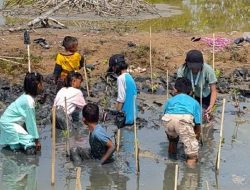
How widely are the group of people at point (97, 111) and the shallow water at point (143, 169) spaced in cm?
17

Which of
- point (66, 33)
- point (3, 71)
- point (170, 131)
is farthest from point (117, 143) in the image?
point (66, 33)

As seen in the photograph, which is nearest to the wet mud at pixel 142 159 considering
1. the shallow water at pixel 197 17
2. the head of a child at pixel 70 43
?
the head of a child at pixel 70 43

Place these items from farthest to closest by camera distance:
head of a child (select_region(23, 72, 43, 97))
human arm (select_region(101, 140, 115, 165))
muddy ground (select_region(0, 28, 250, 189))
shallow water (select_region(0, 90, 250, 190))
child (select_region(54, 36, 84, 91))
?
1. child (select_region(54, 36, 84, 91))
2. head of a child (select_region(23, 72, 43, 97))
3. human arm (select_region(101, 140, 115, 165))
4. muddy ground (select_region(0, 28, 250, 189))
5. shallow water (select_region(0, 90, 250, 190))

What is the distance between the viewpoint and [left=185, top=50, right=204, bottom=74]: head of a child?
823 centimetres

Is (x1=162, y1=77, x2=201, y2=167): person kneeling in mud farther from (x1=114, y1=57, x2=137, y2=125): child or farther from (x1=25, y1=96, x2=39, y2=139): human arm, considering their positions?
(x1=25, y1=96, x2=39, y2=139): human arm

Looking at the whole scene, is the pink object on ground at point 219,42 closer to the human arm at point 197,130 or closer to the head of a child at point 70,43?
the head of a child at point 70,43

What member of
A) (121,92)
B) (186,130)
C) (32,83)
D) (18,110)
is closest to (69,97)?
(121,92)

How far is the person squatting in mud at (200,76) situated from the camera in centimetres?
831

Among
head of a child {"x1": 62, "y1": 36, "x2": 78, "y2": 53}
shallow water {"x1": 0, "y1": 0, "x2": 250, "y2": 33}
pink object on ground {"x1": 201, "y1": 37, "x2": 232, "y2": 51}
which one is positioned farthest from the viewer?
shallow water {"x1": 0, "y1": 0, "x2": 250, "y2": 33}

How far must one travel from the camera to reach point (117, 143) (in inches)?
316

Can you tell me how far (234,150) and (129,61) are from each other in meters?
4.85

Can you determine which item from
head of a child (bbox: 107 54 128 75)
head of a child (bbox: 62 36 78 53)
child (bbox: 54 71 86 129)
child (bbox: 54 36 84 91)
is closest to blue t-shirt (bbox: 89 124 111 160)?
child (bbox: 54 71 86 129)

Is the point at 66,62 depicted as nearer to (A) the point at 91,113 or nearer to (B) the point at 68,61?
(B) the point at 68,61

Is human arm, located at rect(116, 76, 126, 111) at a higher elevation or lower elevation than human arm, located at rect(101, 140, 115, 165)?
higher
